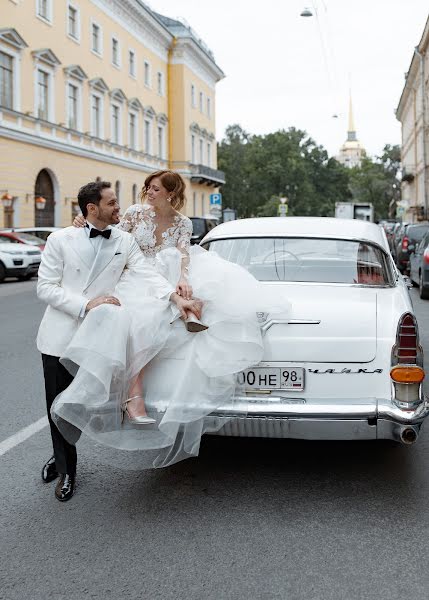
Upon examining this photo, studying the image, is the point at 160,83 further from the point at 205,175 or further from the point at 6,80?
the point at 6,80

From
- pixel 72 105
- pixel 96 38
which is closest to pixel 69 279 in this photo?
pixel 72 105

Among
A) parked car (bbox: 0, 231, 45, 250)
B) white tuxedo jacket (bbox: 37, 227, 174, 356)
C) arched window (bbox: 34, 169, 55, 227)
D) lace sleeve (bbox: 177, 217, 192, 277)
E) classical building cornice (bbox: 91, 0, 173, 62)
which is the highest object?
classical building cornice (bbox: 91, 0, 173, 62)

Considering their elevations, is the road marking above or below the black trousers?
below

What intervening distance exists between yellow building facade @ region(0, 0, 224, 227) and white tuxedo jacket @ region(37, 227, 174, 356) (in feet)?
89.8

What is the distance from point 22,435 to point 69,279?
1.93 m

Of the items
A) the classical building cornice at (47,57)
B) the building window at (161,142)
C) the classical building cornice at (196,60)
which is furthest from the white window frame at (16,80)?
the classical building cornice at (196,60)

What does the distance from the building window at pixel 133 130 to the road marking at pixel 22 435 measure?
44.0 m

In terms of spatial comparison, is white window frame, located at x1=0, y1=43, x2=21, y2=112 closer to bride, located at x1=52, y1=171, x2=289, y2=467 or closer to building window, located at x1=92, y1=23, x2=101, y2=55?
building window, located at x1=92, y1=23, x2=101, y2=55

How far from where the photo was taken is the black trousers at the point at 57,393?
4527mm

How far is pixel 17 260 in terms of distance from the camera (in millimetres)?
Result: 24078

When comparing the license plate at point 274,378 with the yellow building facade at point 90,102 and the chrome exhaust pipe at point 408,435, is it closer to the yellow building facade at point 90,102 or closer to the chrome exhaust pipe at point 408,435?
the chrome exhaust pipe at point 408,435

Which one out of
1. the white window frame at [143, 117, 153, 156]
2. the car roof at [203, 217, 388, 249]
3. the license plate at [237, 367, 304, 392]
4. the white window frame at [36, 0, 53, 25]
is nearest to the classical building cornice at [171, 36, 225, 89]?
the white window frame at [143, 117, 153, 156]

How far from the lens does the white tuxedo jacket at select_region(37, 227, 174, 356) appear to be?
4.43 metres

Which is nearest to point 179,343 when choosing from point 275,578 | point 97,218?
point 97,218
